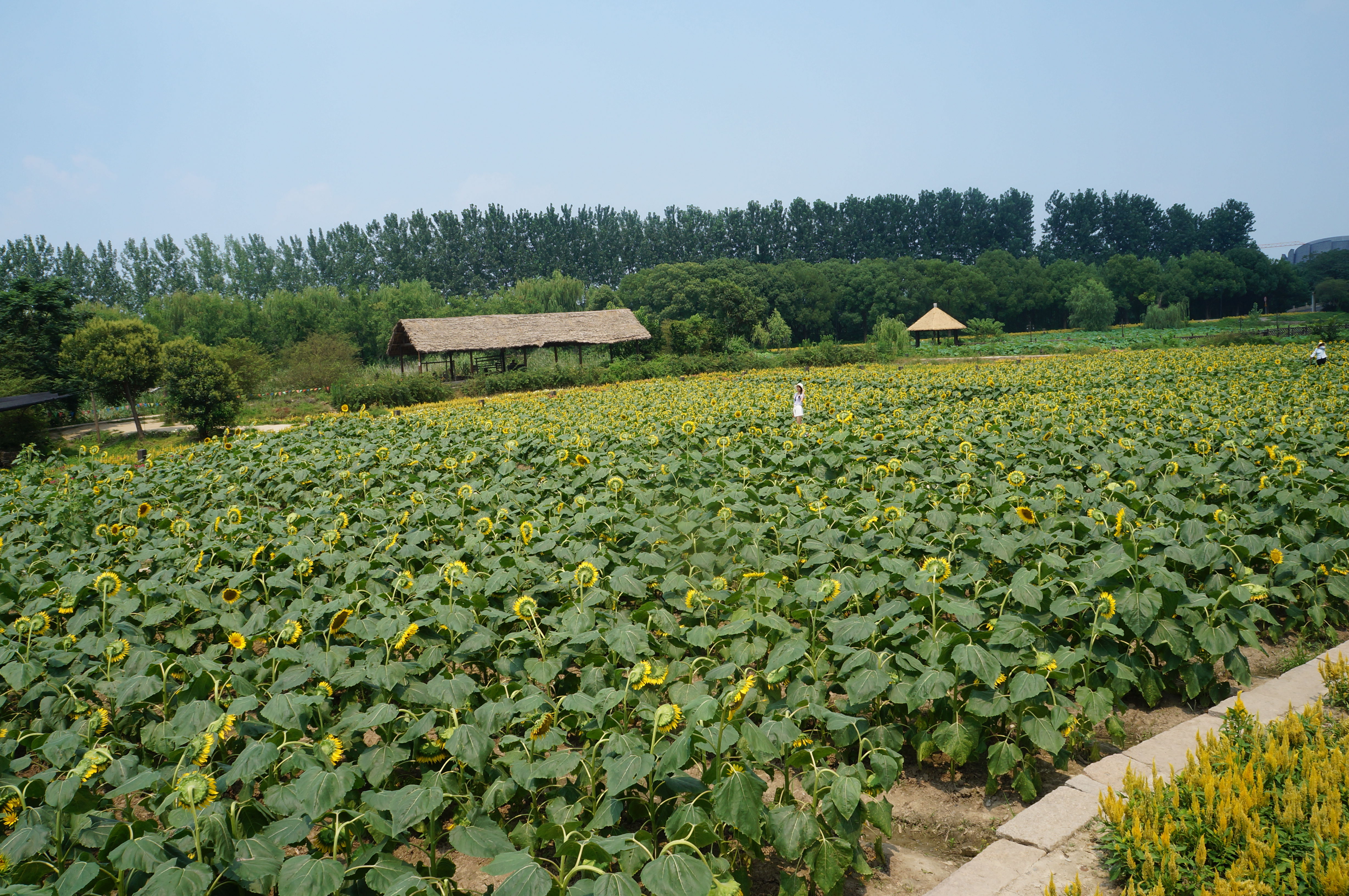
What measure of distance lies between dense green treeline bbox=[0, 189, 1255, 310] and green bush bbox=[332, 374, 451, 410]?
40810mm

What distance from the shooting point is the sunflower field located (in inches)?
88.5

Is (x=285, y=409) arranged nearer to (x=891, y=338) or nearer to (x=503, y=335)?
(x=503, y=335)

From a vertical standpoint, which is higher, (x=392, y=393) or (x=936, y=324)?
(x=936, y=324)

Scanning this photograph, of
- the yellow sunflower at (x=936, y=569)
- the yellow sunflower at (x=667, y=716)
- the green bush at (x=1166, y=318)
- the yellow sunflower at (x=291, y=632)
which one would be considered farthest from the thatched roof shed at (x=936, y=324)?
the yellow sunflower at (x=667, y=716)

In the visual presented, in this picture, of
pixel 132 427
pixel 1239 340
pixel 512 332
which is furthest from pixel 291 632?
pixel 1239 340

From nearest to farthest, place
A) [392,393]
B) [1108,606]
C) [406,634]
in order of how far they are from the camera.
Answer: [406,634] < [1108,606] < [392,393]

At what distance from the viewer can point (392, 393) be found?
2427 centimetres

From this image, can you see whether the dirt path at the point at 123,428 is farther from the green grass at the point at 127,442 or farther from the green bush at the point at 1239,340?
the green bush at the point at 1239,340

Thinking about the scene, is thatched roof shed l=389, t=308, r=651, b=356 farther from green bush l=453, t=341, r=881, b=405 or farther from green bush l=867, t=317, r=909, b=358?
green bush l=867, t=317, r=909, b=358

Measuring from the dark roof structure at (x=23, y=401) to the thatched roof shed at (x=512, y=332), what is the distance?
37.7 feet

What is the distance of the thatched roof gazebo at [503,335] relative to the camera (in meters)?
29.1

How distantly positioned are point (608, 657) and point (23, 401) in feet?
74.5

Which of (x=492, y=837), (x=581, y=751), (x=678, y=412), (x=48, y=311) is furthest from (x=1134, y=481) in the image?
(x=48, y=311)

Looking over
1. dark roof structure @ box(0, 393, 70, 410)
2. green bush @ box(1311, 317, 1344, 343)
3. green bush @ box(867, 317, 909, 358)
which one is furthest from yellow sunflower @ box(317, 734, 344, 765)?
green bush @ box(1311, 317, 1344, 343)
